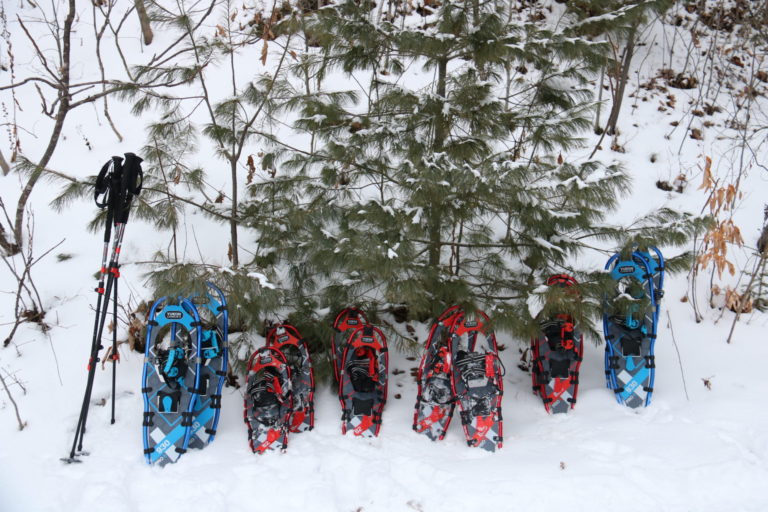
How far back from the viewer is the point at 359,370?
346cm

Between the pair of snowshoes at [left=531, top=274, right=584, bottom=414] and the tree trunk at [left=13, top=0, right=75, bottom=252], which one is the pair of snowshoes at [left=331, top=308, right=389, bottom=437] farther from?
the tree trunk at [left=13, top=0, right=75, bottom=252]

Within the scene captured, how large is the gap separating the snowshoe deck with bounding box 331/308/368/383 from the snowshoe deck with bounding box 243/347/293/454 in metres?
0.36

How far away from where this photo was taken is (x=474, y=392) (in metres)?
3.25

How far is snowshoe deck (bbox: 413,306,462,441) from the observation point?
3.19 meters

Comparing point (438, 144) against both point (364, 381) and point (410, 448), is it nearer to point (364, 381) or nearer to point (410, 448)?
point (364, 381)

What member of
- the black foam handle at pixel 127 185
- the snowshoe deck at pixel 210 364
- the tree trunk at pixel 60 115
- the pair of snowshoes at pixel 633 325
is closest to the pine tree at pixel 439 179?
the pair of snowshoes at pixel 633 325

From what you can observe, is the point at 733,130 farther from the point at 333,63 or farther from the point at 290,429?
the point at 290,429

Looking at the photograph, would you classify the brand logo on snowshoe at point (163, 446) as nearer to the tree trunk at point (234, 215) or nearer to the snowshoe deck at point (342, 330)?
the snowshoe deck at point (342, 330)

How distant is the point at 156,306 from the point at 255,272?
776 millimetres

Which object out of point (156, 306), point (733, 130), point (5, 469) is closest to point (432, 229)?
point (156, 306)

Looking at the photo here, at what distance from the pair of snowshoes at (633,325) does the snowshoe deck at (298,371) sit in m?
2.07

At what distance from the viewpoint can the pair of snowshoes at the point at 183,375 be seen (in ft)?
9.77

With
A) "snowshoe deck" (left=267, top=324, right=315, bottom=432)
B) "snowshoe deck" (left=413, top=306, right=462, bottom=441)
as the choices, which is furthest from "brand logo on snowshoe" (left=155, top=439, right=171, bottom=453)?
"snowshoe deck" (left=413, top=306, right=462, bottom=441)

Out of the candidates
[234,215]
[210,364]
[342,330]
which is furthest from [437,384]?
[234,215]
